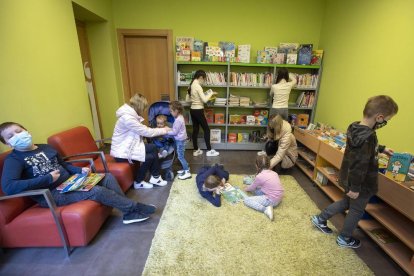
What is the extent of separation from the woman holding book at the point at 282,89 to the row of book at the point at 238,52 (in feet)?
0.95

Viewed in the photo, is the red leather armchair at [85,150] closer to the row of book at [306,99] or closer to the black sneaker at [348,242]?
the black sneaker at [348,242]

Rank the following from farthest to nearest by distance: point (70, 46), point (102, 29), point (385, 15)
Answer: point (102, 29) < point (70, 46) < point (385, 15)

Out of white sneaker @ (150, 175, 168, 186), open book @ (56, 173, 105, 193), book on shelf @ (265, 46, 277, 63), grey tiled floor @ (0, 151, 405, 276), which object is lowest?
grey tiled floor @ (0, 151, 405, 276)

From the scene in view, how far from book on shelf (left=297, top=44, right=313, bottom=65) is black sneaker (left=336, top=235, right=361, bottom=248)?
2970 mm

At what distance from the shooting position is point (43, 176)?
65.4 inches

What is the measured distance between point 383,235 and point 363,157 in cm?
93

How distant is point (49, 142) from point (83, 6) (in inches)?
79.6

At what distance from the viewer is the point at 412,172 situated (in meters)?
1.75

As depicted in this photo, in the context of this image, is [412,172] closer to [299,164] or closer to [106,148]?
[299,164]

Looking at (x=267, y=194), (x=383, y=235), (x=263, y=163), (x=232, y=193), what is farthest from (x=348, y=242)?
(x=232, y=193)

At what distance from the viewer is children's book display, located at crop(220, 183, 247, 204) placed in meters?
2.47

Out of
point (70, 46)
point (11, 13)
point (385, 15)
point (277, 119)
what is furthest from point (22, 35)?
point (385, 15)

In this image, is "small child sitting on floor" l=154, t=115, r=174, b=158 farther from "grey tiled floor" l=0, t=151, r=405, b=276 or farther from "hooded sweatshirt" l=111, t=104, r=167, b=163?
"grey tiled floor" l=0, t=151, r=405, b=276

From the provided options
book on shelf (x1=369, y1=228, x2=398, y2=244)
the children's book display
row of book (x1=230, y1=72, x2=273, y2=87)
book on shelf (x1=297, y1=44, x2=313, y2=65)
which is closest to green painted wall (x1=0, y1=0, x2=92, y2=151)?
the children's book display
